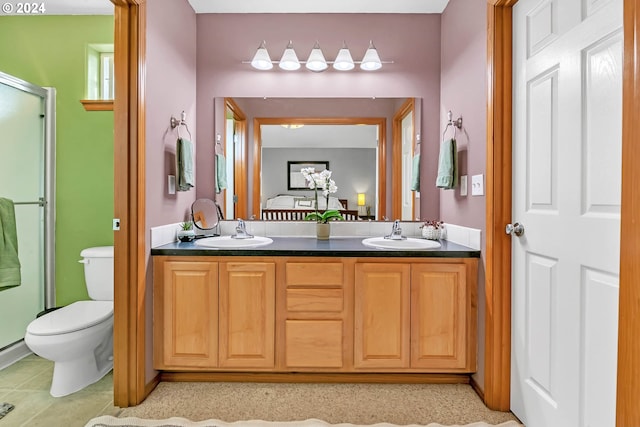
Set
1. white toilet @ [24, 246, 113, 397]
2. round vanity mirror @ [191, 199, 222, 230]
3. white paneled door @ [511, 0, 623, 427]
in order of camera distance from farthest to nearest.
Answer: round vanity mirror @ [191, 199, 222, 230]
white toilet @ [24, 246, 113, 397]
white paneled door @ [511, 0, 623, 427]

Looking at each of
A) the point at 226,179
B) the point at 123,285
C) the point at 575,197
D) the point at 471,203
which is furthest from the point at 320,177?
the point at 575,197

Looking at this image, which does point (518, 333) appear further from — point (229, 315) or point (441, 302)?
point (229, 315)

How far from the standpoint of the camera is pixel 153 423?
1.72m

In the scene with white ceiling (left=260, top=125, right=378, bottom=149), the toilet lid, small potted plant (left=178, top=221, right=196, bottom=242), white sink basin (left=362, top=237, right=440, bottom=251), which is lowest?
the toilet lid

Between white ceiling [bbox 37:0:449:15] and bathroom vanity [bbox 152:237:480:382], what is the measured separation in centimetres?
167

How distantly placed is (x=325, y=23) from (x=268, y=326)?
2074mm

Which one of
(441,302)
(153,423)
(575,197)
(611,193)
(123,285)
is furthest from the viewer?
(441,302)

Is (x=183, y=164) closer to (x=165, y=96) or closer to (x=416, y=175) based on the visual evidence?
(x=165, y=96)

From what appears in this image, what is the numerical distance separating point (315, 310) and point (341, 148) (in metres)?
1.19

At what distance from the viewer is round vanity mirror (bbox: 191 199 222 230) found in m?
2.56

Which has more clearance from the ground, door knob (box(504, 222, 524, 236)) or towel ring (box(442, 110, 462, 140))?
towel ring (box(442, 110, 462, 140))

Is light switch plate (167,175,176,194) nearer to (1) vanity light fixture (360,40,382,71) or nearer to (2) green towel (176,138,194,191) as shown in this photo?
(2) green towel (176,138,194,191)

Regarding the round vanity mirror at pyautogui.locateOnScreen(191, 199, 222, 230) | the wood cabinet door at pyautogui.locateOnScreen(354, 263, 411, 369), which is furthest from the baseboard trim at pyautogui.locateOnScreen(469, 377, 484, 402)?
the round vanity mirror at pyautogui.locateOnScreen(191, 199, 222, 230)

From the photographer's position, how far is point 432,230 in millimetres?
2439
